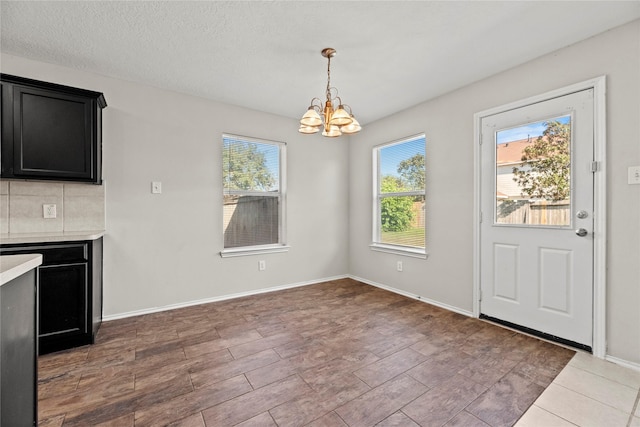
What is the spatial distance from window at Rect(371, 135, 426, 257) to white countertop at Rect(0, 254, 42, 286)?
3399 mm

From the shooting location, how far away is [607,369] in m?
2.02

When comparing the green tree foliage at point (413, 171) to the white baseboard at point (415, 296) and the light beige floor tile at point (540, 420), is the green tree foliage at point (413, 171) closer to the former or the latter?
the white baseboard at point (415, 296)

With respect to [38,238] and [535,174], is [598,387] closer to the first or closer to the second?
[535,174]

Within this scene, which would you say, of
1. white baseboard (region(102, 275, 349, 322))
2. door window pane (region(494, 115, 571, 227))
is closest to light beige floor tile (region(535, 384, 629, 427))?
door window pane (region(494, 115, 571, 227))

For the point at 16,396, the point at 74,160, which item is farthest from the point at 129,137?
the point at 16,396

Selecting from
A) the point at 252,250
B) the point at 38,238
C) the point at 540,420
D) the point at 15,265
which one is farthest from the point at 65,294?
the point at 540,420

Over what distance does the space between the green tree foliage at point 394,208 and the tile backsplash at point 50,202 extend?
3.38 metres

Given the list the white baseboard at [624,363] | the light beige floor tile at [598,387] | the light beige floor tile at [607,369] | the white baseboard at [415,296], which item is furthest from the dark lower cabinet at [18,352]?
the white baseboard at [624,363]

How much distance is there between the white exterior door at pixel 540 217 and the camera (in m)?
2.27

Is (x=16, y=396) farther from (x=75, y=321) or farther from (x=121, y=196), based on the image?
(x=121, y=196)

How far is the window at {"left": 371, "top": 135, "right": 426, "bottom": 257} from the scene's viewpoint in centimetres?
367

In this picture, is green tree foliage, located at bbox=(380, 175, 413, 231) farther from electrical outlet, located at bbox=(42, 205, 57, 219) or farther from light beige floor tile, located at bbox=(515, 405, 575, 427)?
electrical outlet, located at bbox=(42, 205, 57, 219)

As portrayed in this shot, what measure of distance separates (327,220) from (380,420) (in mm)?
3100

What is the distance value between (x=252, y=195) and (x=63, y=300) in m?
2.15
